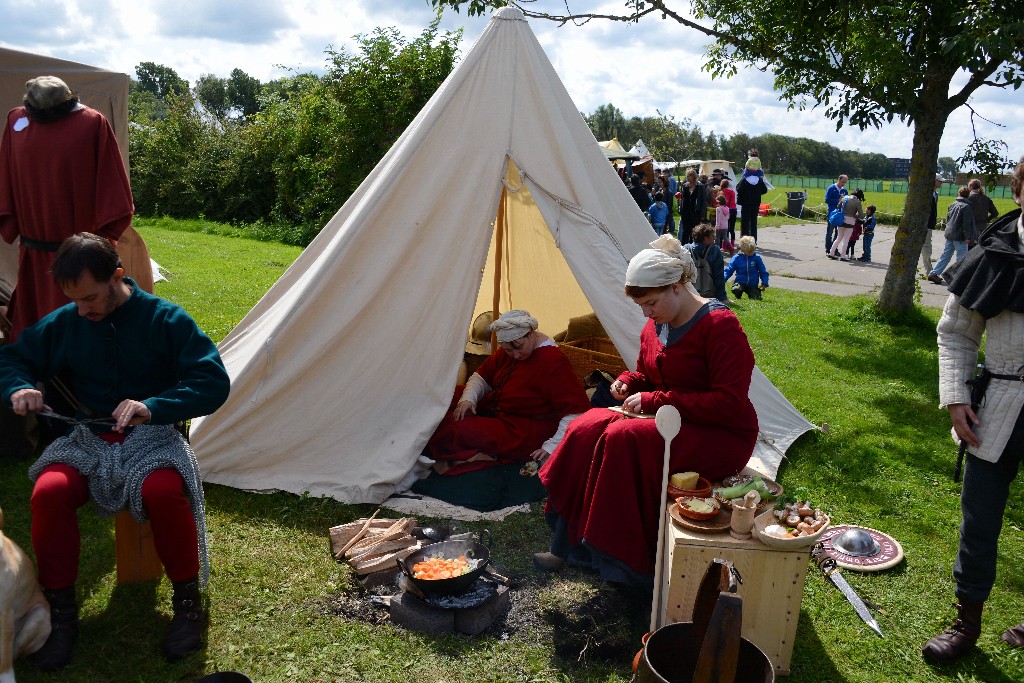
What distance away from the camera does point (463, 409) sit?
15.0 feet

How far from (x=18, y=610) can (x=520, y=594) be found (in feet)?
5.86

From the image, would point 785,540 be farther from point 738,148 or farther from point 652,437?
point 738,148

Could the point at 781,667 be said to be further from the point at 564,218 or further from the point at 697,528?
the point at 564,218

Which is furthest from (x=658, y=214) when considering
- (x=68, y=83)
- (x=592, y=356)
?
(x=68, y=83)

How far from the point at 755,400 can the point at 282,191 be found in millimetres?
12988

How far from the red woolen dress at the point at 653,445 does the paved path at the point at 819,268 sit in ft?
26.9

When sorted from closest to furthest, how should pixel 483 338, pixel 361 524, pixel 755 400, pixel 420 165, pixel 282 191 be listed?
1. pixel 361 524
2. pixel 420 165
3. pixel 755 400
4. pixel 483 338
5. pixel 282 191

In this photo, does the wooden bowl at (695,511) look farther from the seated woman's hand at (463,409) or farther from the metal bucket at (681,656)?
the seated woman's hand at (463,409)

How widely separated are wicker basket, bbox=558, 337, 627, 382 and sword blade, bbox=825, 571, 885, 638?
2162 mm

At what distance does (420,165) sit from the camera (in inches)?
172

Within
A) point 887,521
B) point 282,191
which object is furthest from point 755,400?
point 282,191

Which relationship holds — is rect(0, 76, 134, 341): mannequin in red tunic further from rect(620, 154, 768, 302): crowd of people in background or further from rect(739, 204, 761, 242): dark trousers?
rect(739, 204, 761, 242): dark trousers

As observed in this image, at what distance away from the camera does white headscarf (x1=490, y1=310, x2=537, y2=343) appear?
4.39 m

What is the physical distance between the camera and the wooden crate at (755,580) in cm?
274
